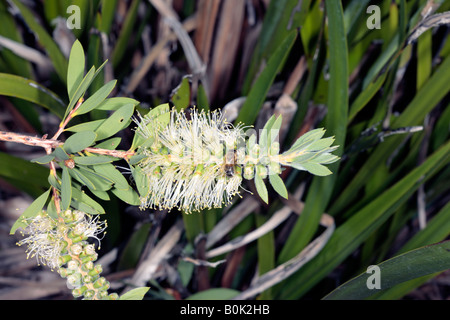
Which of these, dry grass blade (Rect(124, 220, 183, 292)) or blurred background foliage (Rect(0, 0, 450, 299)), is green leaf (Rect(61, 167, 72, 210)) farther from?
dry grass blade (Rect(124, 220, 183, 292))

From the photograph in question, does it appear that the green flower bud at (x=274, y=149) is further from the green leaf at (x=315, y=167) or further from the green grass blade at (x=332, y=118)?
the green grass blade at (x=332, y=118)

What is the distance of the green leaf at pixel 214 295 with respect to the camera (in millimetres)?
Answer: 643

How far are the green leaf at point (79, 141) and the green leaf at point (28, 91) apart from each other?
207 mm

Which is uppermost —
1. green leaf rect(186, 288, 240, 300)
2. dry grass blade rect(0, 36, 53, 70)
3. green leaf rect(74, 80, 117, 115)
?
dry grass blade rect(0, 36, 53, 70)

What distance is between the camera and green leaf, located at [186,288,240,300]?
2.11 feet

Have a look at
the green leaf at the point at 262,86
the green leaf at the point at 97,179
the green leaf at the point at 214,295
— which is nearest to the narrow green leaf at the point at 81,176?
the green leaf at the point at 97,179

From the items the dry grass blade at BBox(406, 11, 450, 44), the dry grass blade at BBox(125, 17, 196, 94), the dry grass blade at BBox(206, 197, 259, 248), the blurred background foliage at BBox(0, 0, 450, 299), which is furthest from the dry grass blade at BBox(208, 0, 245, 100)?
the dry grass blade at BBox(406, 11, 450, 44)

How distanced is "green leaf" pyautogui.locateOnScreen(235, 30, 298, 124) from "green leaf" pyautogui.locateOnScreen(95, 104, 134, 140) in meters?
0.23

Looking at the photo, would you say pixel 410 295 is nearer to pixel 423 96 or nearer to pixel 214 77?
pixel 423 96

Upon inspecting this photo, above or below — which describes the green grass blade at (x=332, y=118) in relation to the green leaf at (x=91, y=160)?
above

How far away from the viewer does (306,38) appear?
62 centimetres

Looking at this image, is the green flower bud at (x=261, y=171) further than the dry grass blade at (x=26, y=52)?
No
